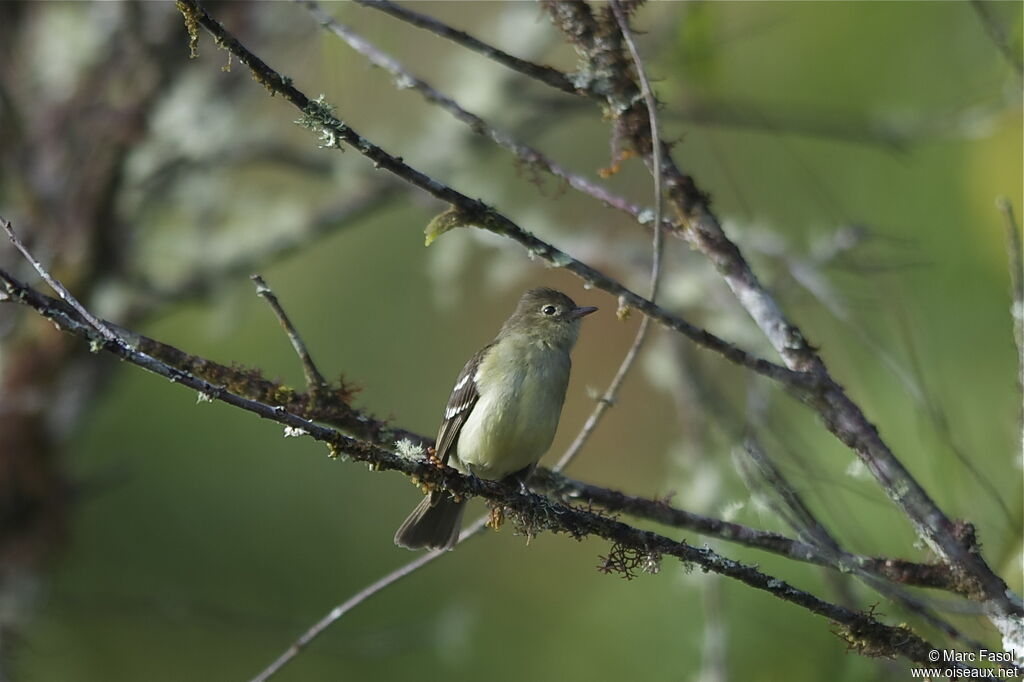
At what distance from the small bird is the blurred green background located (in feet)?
1.60

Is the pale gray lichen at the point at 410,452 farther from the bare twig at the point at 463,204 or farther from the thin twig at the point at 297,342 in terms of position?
the bare twig at the point at 463,204

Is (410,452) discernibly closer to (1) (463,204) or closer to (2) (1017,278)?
(1) (463,204)

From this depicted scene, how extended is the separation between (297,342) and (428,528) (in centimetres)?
168

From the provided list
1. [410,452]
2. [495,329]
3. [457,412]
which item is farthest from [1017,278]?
[495,329]

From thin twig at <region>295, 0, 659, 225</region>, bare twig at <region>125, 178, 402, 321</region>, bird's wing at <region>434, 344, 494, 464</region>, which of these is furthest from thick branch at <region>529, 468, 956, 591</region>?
bare twig at <region>125, 178, 402, 321</region>

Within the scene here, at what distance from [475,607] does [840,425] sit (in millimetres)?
4589

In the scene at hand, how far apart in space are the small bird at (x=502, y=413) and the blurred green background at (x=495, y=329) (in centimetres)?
49

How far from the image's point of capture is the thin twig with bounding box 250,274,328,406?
105 inches

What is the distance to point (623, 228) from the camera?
6320 mm

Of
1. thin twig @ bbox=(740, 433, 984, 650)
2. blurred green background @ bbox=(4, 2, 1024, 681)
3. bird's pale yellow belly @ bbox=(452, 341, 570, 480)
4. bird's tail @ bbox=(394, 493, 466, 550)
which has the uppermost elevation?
blurred green background @ bbox=(4, 2, 1024, 681)

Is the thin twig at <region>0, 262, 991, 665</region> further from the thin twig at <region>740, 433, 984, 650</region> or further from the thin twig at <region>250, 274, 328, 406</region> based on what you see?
the thin twig at <region>250, 274, 328, 406</region>

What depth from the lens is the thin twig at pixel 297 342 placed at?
8.79 ft

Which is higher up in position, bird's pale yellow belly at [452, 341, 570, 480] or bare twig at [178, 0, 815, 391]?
bird's pale yellow belly at [452, 341, 570, 480]

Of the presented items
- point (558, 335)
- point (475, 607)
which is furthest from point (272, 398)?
point (475, 607)
